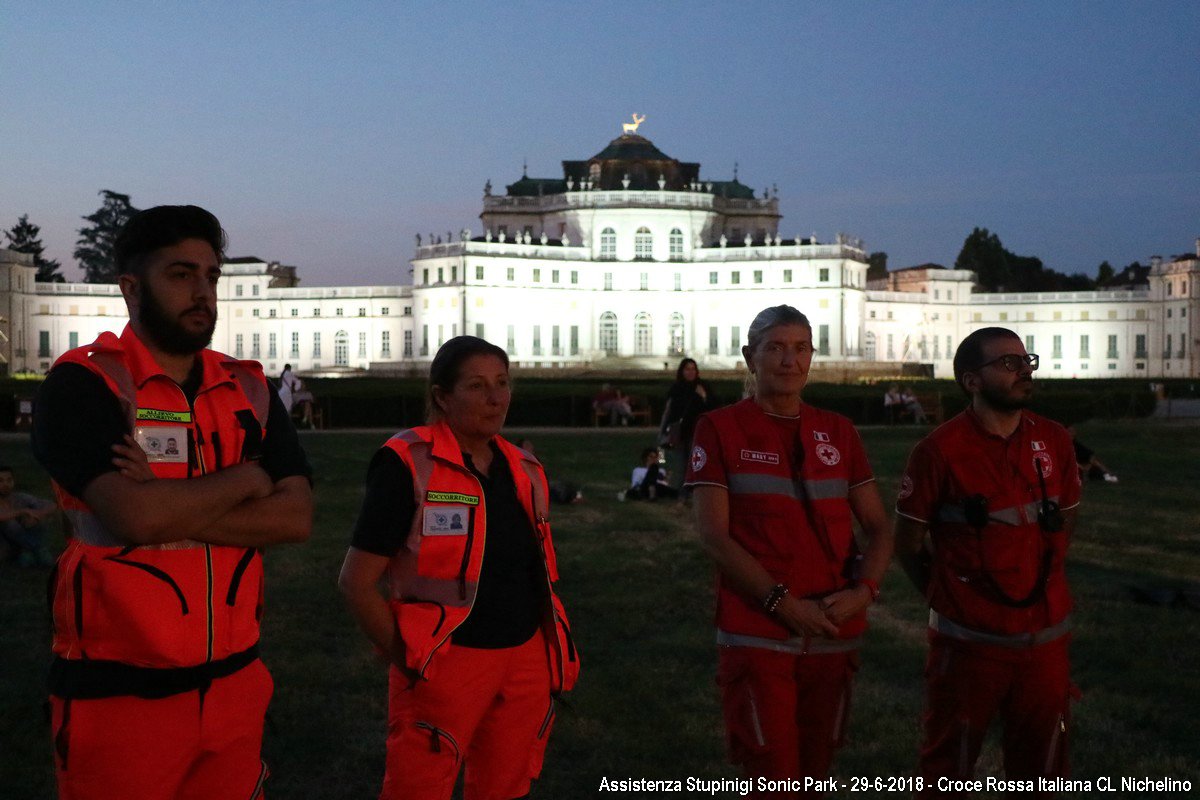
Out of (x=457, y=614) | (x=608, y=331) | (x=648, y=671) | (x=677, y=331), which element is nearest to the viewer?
(x=457, y=614)

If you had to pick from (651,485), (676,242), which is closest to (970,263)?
(676,242)

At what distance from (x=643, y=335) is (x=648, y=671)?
73338mm

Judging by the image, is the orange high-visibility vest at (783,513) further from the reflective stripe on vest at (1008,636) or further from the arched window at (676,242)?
the arched window at (676,242)

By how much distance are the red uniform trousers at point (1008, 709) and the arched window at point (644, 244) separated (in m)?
77.7

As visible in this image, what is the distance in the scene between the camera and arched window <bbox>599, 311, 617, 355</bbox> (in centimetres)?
7988

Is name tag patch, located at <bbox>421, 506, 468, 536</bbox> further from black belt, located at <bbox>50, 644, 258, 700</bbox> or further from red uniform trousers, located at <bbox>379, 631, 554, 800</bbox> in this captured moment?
black belt, located at <bbox>50, 644, 258, 700</bbox>

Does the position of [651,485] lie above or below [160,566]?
below

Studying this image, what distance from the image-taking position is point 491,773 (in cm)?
393

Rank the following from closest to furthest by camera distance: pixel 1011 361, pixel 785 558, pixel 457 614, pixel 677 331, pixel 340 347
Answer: pixel 457 614
pixel 785 558
pixel 1011 361
pixel 677 331
pixel 340 347

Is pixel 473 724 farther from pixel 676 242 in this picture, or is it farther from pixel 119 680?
pixel 676 242

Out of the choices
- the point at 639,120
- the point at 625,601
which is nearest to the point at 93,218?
the point at 639,120

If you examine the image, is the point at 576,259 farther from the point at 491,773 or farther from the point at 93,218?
the point at 491,773

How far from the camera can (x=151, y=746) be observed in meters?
3.14

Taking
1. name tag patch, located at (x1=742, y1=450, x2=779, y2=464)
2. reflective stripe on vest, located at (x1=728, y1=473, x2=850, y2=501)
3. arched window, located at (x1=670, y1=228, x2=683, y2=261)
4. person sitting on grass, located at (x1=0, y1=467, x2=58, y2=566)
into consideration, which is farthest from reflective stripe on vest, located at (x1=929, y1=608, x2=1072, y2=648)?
arched window, located at (x1=670, y1=228, x2=683, y2=261)
